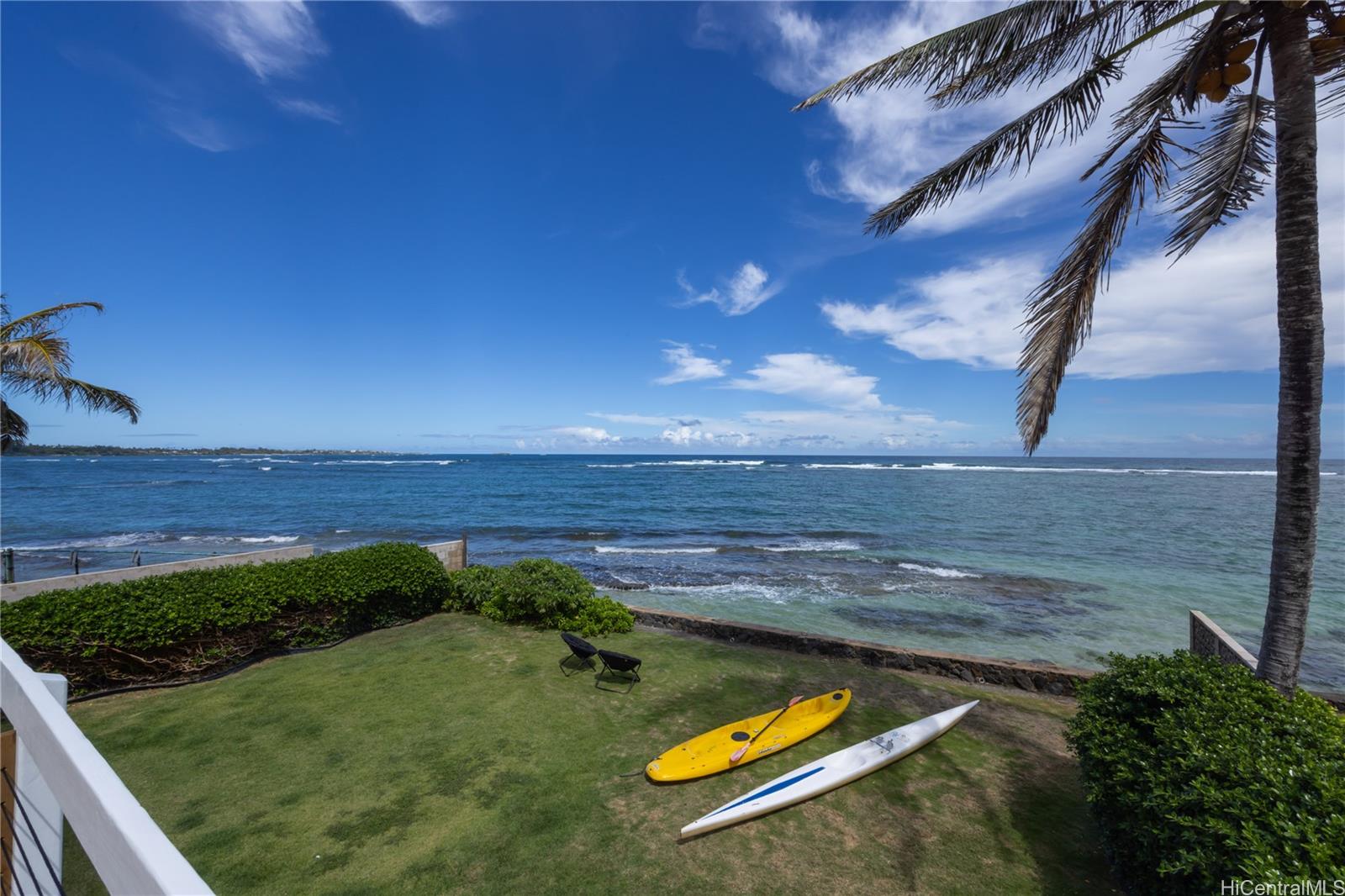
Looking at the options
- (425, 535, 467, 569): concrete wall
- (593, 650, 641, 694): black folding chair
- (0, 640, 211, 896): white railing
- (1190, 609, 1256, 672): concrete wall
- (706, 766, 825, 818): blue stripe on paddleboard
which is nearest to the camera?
(0, 640, 211, 896): white railing

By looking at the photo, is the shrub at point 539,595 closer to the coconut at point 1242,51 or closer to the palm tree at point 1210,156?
the palm tree at point 1210,156

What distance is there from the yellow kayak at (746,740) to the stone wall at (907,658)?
6.96ft

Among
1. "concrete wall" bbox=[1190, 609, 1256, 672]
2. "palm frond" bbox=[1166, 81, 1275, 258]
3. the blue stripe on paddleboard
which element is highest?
"palm frond" bbox=[1166, 81, 1275, 258]

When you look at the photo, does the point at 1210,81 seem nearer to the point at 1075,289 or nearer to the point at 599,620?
the point at 1075,289

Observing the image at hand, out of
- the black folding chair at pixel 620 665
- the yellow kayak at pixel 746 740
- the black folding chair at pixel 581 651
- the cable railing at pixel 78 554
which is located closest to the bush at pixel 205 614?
the cable railing at pixel 78 554

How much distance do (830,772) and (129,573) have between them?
11.8 meters

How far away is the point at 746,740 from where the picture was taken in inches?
245

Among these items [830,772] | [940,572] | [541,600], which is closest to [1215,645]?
[830,772]

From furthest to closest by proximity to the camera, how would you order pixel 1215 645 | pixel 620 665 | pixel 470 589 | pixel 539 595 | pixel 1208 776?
pixel 470 589, pixel 539 595, pixel 620 665, pixel 1215 645, pixel 1208 776

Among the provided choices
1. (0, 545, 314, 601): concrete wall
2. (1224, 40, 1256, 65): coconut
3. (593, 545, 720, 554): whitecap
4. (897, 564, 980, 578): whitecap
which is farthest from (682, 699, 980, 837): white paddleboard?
(593, 545, 720, 554): whitecap

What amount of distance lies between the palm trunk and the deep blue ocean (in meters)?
7.79

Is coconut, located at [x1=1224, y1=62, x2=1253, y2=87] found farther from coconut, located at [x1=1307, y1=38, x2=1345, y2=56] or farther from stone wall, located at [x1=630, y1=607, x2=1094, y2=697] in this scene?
stone wall, located at [x1=630, y1=607, x2=1094, y2=697]

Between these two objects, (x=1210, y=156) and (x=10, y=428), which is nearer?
(x=1210, y=156)

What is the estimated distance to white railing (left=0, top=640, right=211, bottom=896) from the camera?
975 mm
